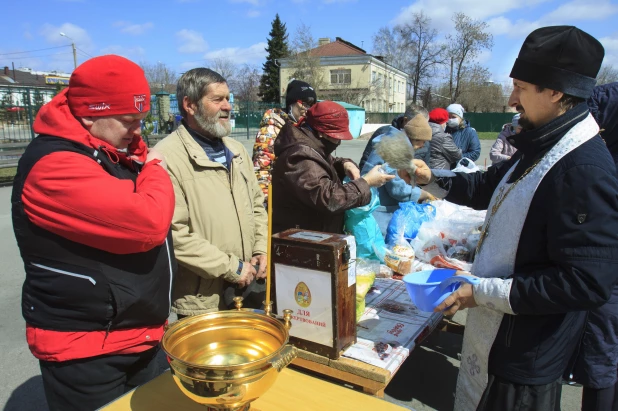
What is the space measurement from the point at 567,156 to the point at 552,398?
33.9 inches

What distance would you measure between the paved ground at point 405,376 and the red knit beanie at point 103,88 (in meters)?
2.02

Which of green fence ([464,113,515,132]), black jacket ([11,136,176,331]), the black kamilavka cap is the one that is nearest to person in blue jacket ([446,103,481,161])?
the black kamilavka cap

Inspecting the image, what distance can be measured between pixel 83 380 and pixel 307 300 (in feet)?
2.69

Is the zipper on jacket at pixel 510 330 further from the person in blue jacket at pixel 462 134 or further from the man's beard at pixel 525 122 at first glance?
the person in blue jacket at pixel 462 134

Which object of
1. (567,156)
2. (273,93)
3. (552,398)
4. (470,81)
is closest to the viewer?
(567,156)

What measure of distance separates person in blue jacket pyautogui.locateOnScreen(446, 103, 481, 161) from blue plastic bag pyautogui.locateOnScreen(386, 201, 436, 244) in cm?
346

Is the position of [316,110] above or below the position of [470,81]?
below

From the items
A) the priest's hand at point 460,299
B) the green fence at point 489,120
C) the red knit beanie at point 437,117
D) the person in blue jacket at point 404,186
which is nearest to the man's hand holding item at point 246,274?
the priest's hand at point 460,299

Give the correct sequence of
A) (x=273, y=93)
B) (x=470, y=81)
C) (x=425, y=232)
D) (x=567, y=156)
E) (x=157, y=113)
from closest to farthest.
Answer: (x=567, y=156) → (x=425, y=232) → (x=157, y=113) → (x=470, y=81) → (x=273, y=93)

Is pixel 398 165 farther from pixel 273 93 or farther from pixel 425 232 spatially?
pixel 273 93

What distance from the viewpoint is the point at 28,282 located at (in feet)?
4.60

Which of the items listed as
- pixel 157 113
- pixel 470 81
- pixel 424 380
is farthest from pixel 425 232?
pixel 470 81

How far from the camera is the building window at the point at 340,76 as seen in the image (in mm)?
46703

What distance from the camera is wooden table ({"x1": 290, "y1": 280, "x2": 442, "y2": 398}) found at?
1.68m
